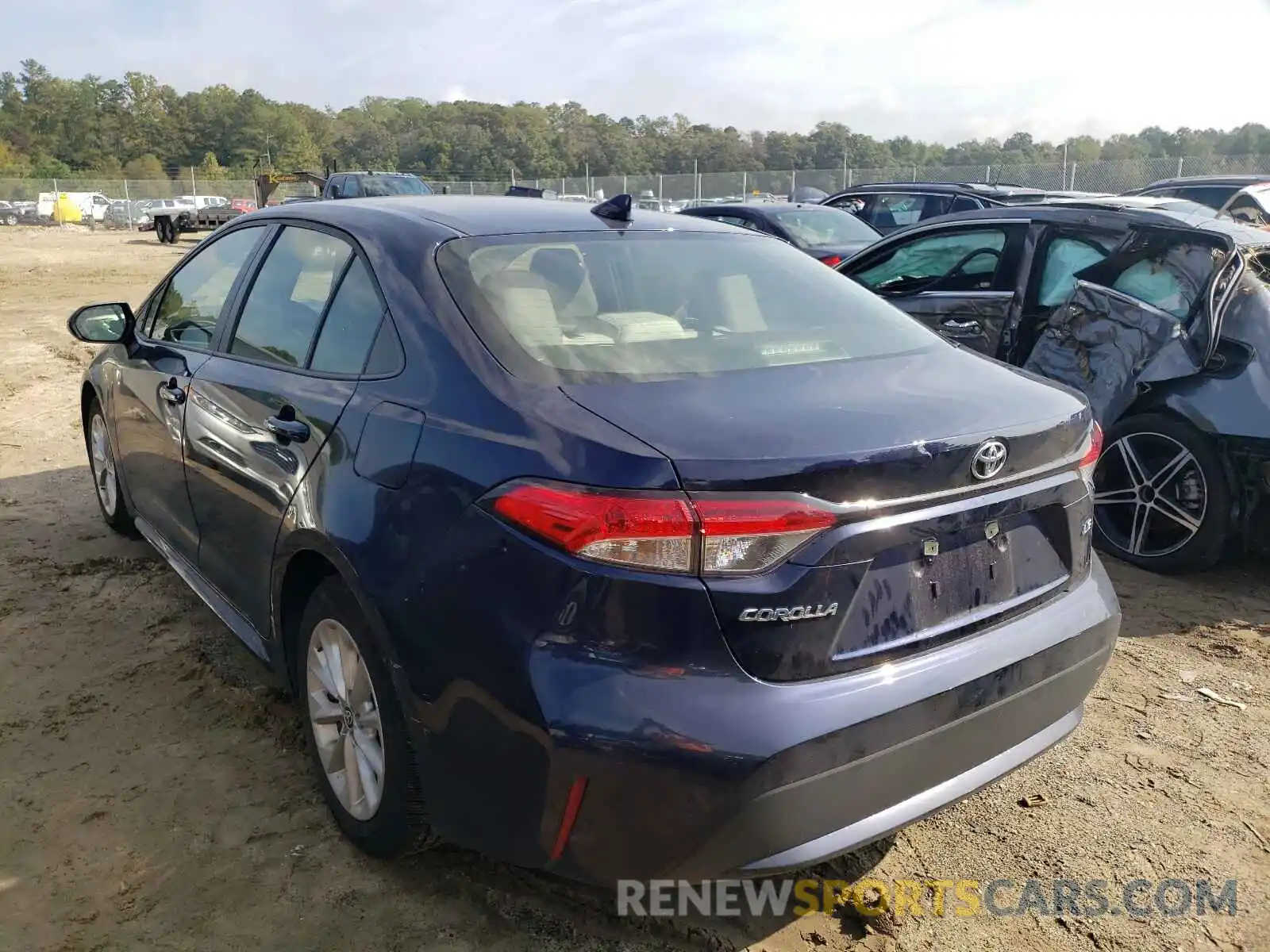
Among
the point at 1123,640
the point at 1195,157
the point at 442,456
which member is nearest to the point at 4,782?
the point at 442,456

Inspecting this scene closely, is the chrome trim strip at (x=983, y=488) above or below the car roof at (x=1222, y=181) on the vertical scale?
below

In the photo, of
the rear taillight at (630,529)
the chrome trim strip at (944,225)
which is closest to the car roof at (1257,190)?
the chrome trim strip at (944,225)

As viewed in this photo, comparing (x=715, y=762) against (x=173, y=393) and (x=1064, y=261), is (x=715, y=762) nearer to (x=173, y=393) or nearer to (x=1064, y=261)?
(x=173, y=393)

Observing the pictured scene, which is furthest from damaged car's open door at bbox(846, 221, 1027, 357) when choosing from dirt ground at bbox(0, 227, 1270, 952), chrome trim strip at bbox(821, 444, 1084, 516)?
chrome trim strip at bbox(821, 444, 1084, 516)

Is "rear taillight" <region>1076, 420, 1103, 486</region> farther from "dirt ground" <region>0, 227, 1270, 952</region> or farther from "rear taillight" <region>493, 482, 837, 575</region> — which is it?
"dirt ground" <region>0, 227, 1270, 952</region>

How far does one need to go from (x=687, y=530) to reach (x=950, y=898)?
1384 millimetres

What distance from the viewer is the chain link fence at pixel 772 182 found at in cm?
2714

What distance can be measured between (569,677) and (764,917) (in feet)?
3.30

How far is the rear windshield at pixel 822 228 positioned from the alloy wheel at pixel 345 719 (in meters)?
9.23

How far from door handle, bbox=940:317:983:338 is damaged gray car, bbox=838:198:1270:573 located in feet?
0.13

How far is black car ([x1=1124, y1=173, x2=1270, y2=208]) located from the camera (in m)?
12.7

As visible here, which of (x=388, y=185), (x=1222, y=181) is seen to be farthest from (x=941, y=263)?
(x=388, y=185)

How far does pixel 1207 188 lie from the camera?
12992 millimetres

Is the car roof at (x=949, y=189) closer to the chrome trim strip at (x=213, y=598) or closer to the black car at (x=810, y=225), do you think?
the black car at (x=810, y=225)
